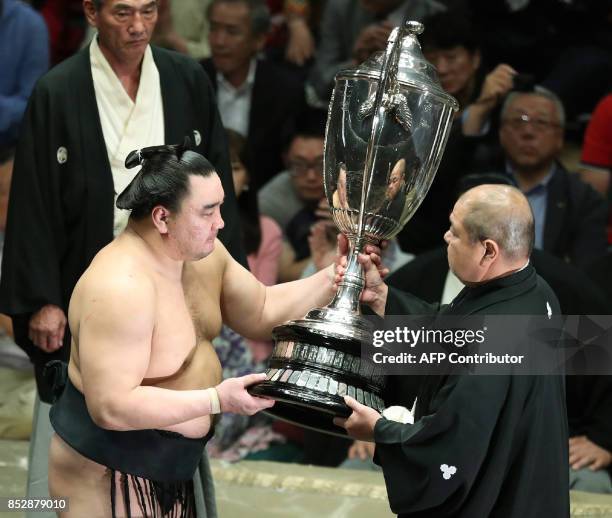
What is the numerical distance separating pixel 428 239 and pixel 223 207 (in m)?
1.50

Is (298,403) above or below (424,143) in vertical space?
below

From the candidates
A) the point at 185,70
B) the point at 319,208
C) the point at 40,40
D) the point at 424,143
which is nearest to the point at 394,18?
the point at 319,208

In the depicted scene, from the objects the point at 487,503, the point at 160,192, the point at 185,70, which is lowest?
the point at 487,503

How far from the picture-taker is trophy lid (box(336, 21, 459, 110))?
10.0ft

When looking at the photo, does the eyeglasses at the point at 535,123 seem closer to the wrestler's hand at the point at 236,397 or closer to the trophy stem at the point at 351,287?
the trophy stem at the point at 351,287

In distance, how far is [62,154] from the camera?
139 inches

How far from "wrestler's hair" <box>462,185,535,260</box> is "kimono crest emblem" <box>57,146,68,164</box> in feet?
3.91

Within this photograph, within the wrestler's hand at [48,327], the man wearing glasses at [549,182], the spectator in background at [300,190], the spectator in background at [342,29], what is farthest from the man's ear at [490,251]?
the spectator in background at [342,29]

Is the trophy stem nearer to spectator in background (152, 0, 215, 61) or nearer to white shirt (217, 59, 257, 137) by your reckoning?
white shirt (217, 59, 257, 137)

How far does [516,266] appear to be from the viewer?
9.46 feet

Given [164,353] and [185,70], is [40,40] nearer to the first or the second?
[185,70]

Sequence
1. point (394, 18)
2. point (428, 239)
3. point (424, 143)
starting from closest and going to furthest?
point (424, 143) → point (428, 239) → point (394, 18)

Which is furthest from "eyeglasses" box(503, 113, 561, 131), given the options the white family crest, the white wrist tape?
the white wrist tape

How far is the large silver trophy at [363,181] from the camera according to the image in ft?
9.53
